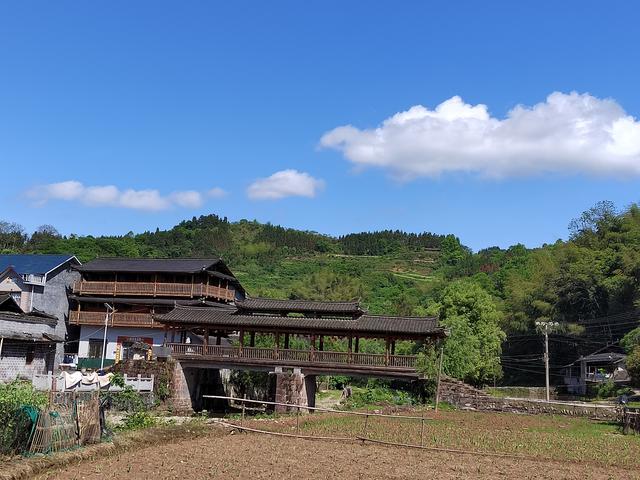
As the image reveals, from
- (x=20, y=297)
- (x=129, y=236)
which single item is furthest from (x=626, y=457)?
(x=129, y=236)

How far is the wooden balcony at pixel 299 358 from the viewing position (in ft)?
111

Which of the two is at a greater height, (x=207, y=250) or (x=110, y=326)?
(x=207, y=250)

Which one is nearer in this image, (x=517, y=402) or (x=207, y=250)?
(x=517, y=402)

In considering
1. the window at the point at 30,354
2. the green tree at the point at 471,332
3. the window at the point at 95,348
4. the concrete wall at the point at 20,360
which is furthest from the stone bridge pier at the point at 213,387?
the window at the point at 95,348

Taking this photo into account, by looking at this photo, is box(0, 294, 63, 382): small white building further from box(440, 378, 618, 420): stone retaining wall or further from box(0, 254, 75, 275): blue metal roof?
box(440, 378, 618, 420): stone retaining wall

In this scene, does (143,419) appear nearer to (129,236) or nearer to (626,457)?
(626,457)

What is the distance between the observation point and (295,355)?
117ft

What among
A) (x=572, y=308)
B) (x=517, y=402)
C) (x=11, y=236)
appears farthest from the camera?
(x=11, y=236)

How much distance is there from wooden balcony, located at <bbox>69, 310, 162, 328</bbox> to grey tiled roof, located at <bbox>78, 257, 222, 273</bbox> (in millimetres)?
3737

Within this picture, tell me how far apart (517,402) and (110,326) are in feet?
106

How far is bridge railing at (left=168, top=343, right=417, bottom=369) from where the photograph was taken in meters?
34.0

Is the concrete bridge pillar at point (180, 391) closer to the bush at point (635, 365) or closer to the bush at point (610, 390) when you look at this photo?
the bush at point (635, 365)

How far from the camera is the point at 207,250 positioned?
113m

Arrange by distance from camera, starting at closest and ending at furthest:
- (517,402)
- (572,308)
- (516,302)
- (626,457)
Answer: (626,457), (517,402), (572,308), (516,302)
